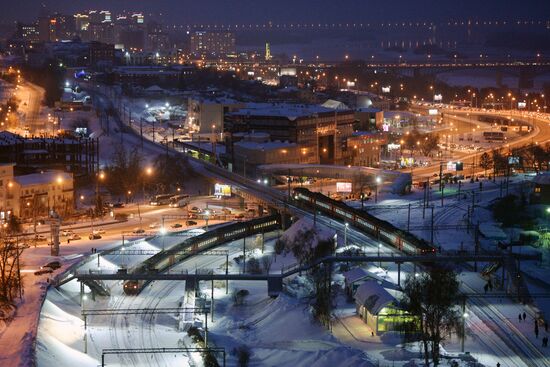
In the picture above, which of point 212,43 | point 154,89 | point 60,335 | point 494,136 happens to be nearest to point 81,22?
point 212,43

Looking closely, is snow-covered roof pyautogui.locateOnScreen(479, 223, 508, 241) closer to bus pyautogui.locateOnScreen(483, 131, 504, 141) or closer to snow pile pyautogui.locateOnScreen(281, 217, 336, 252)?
snow pile pyautogui.locateOnScreen(281, 217, 336, 252)

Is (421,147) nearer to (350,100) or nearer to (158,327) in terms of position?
(350,100)

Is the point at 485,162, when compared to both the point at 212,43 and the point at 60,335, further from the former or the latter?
the point at 212,43

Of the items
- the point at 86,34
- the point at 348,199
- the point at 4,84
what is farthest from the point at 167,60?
the point at 348,199

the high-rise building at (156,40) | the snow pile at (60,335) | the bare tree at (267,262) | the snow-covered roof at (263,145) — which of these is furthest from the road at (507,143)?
the high-rise building at (156,40)

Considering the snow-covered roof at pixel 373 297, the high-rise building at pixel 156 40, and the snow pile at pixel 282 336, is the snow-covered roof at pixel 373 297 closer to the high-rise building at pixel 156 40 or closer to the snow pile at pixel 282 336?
the snow pile at pixel 282 336
